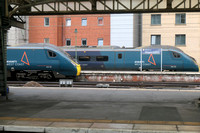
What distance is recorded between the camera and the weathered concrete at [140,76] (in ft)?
87.6

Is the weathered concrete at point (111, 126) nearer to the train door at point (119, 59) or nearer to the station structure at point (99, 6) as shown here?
the station structure at point (99, 6)

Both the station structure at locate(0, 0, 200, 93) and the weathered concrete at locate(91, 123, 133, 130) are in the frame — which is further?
the station structure at locate(0, 0, 200, 93)

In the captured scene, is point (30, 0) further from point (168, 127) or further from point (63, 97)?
point (168, 127)

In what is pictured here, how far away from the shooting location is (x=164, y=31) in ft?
137

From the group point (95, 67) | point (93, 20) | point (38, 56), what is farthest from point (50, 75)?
point (93, 20)

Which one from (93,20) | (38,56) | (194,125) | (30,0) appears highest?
(93,20)

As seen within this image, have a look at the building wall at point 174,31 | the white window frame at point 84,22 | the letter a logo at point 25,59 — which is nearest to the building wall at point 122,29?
the building wall at point 174,31

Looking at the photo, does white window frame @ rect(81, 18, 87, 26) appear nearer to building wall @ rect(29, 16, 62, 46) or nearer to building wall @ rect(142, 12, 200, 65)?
building wall @ rect(29, 16, 62, 46)

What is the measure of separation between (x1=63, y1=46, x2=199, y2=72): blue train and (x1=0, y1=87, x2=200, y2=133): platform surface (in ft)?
50.6

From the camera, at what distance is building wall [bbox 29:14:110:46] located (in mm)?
43625

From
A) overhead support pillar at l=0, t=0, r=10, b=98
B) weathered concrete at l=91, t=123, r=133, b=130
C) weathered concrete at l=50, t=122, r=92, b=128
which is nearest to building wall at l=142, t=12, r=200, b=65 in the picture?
overhead support pillar at l=0, t=0, r=10, b=98

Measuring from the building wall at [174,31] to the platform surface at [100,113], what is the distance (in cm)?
2849

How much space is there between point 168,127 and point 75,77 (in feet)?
65.7

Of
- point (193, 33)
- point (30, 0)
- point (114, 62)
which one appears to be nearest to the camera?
point (30, 0)
